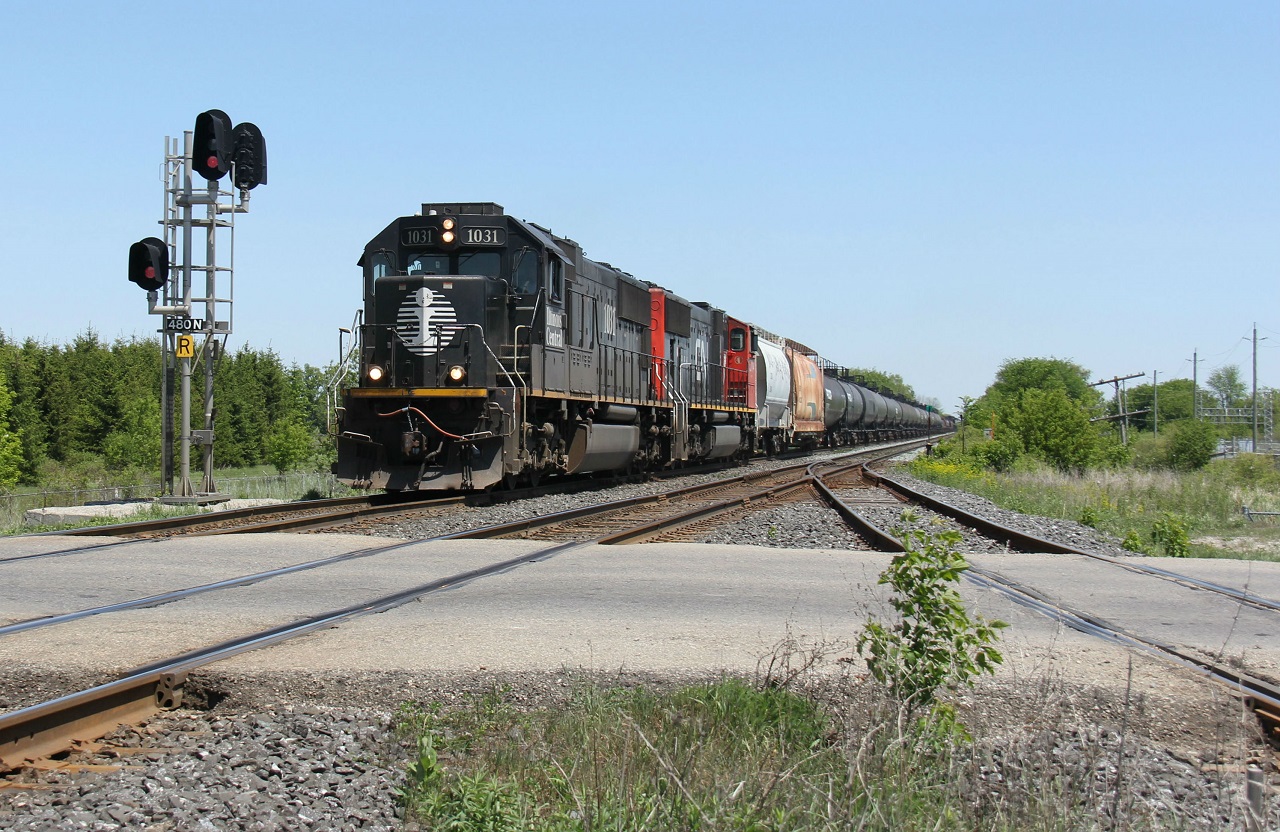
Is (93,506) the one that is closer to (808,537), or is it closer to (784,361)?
(808,537)

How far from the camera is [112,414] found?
2347 inches

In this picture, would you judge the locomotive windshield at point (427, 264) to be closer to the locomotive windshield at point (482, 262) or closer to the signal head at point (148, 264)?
the locomotive windshield at point (482, 262)

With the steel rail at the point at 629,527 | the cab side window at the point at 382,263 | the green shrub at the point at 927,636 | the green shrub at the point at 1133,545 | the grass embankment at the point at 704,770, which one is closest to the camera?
the grass embankment at the point at 704,770

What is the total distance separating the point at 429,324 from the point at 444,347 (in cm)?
42

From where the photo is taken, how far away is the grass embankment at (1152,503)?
43.9 feet

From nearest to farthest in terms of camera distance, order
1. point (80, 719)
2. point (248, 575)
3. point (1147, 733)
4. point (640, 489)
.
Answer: point (80, 719) < point (1147, 733) < point (248, 575) < point (640, 489)

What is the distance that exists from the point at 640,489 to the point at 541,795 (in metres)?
16.0

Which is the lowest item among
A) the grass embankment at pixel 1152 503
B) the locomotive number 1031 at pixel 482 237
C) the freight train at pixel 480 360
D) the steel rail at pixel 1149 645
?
the grass embankment at pixel 1152 503

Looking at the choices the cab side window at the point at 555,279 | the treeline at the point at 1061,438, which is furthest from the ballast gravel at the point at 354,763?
the treeline at the point at 1061,438

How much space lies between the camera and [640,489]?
19594 millimetres

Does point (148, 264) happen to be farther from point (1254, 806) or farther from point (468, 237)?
point (1254, 806)

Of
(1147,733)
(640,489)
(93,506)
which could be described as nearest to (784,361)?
(640,489)

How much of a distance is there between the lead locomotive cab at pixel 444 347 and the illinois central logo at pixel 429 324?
0.01m

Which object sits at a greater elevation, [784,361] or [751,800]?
[784,361]
